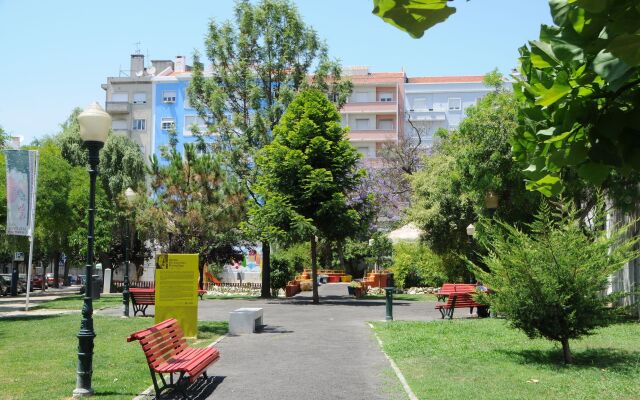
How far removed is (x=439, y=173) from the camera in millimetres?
31109

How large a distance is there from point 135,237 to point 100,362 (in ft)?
112

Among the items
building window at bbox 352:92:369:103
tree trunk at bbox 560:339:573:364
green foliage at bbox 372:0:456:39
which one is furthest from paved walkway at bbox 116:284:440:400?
building window at bbox 352:92:369:103

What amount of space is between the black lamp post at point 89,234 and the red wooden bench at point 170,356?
3.11ft

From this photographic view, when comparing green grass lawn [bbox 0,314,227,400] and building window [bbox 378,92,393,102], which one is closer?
green grass lawn [bbox 0,314,227,400]

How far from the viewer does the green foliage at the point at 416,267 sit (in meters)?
34.7

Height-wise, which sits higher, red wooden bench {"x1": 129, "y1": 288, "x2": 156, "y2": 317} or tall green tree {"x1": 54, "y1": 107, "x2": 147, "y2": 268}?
tall green tree {"x1": 54, "y1": 107, "x2": 147, "y2": 268}

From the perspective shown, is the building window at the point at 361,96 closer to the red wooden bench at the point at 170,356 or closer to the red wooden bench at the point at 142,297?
the red wooden bench at the point at 142,297

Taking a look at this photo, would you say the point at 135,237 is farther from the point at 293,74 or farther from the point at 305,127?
the point at 305,127

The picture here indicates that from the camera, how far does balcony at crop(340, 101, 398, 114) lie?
2542 inches

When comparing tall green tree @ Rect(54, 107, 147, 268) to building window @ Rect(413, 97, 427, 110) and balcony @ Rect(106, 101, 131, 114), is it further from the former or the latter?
building window @ Rect(413, 97, 427, 110)

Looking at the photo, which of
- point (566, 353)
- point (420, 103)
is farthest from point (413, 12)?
point (420, 103)

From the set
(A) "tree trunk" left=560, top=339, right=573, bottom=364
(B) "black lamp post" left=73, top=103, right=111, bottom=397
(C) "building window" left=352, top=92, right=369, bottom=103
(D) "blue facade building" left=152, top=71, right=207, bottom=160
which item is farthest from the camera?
(C) "building window" left=352, top=92, right=369, bottom=103

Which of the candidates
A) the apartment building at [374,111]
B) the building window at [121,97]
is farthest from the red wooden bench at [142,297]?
the building window at [121,97]

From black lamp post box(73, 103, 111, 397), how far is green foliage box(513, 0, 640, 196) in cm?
719
